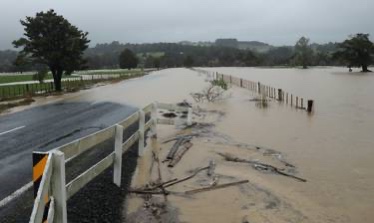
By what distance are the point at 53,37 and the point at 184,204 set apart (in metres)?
32.1

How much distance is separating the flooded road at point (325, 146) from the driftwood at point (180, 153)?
297cm

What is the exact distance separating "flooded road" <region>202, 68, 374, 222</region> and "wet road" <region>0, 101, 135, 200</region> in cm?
579

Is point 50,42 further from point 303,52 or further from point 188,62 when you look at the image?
point 188,62

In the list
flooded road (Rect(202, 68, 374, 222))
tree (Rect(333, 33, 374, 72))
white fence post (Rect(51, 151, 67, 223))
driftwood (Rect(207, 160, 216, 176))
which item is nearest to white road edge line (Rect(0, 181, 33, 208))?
white fence post (Rect(51, 151, 67, 223))

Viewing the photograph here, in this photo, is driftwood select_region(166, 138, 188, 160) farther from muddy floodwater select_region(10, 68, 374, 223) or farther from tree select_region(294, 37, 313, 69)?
tree select_region(294, 37, 313, 69)

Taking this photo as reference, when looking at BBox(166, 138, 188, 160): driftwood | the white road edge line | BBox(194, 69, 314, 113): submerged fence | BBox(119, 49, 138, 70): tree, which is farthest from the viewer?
BBox(119, 49, 138, 70): tree

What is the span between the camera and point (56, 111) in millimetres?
23922

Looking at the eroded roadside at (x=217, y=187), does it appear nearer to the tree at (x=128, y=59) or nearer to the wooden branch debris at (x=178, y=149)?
the wooden branch debris at (x=178, y=149)

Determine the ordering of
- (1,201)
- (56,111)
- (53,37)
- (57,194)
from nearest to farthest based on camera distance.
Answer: (57,194)
(1,201)
(56,111)
(53,37)

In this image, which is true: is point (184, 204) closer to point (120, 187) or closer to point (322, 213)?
point (120, 187)

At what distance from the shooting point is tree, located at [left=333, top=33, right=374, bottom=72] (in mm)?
90938

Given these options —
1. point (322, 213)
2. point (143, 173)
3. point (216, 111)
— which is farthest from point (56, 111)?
point (322, 213)

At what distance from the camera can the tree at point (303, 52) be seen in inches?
6170

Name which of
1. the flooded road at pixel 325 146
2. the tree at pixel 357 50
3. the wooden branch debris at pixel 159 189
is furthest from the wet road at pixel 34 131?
the tree at pixel 357 50
